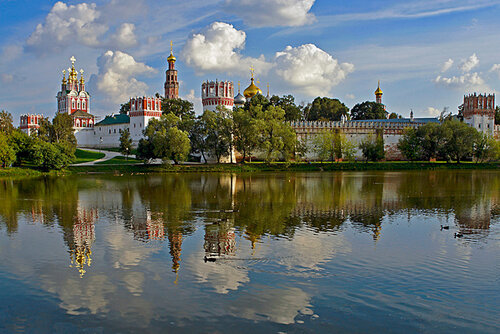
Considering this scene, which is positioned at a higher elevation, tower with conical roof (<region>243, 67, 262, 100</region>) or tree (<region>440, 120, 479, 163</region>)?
tower with conical roof (<region>243, 67, 262, 100</region>)

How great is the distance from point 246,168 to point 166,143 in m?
8.15

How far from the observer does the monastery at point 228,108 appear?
5525cm

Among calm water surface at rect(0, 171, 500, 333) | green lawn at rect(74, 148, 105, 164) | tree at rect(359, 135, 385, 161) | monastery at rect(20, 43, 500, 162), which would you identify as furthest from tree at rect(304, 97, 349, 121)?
calm water surface at rect(0, 171, 500, 333)

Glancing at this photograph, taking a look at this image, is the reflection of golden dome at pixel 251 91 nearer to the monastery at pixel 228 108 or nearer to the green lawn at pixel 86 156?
the monastery at pixel 228 108

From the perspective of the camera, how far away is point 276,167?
151 feet

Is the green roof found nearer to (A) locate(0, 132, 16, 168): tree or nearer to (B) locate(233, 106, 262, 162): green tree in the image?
(B) locate(233, 106, 262, 162): green tree

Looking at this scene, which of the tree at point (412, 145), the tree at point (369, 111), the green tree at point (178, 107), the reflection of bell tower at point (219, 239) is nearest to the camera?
the reflection of bell tower at point (219, 239)

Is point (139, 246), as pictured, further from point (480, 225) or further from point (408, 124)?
point (408, 124)

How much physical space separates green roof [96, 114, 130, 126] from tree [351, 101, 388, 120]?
123 ft

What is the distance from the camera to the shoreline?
140ft

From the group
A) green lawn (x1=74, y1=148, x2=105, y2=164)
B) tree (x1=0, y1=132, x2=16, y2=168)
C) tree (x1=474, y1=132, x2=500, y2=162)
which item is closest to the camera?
tree (x1=0, y1=132, x2=16, y2=168)

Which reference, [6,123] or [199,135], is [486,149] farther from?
[6,123]

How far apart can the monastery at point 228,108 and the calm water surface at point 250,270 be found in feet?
115

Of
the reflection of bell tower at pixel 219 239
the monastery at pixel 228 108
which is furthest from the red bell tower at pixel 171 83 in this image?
the reflection of bell tower at pixel 219 239
